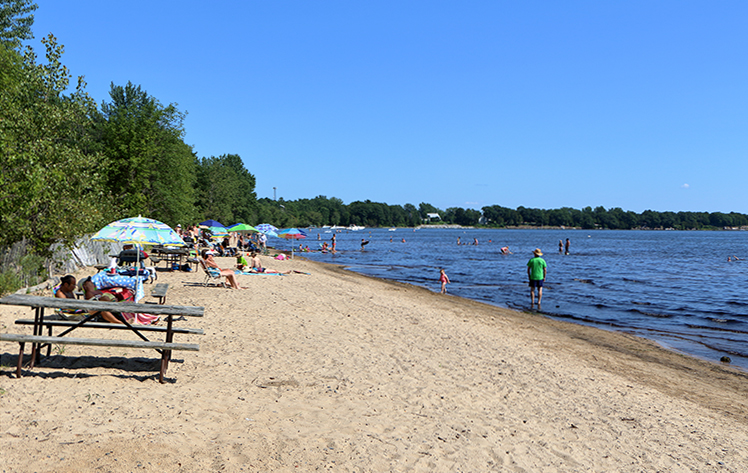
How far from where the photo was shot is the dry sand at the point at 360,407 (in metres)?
4.57

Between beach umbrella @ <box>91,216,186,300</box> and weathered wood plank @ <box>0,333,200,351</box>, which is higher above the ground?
beach umbrella @ <box>91,216,186,300</box>

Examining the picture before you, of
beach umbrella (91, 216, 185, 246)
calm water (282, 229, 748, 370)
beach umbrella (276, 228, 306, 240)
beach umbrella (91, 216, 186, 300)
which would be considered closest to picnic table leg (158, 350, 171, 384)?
beach umbrella (91, 216, 186, 300)

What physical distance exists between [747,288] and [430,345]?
25870mm

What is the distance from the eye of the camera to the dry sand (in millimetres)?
4566

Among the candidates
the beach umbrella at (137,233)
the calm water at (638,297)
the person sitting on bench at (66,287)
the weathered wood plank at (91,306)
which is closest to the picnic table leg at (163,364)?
the weathered wood plank at (91,306)

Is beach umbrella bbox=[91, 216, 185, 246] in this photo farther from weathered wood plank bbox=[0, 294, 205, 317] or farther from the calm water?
the calm water

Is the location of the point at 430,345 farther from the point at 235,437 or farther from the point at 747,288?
the point at 747,288

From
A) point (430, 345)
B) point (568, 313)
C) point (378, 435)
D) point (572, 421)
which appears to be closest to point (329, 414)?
point (378, 435)

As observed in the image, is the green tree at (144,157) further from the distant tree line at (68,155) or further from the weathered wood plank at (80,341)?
the weathered wood plank at (80,341)

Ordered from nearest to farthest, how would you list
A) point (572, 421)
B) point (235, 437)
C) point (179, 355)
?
point (235, 437) < point (572, 421) < point (179, 355)

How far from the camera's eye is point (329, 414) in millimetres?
5688

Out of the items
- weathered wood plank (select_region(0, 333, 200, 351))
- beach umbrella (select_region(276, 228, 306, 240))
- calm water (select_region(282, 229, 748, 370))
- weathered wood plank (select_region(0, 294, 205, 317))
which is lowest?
calm water (select_region(282, 229, 748, 370))

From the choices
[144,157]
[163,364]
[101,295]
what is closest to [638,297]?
[101,295]

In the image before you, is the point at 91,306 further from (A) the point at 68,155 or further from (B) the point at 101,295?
(A) the point at 68,155
